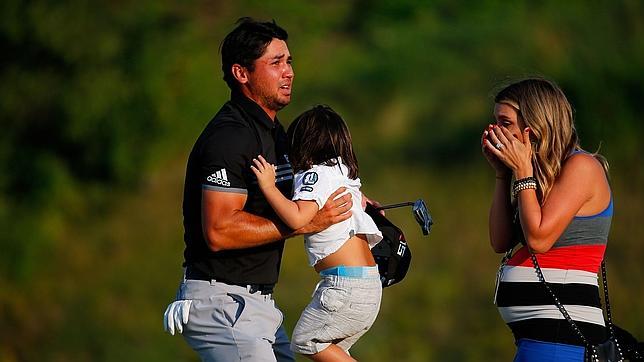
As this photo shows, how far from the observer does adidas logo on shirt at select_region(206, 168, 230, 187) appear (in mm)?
4316

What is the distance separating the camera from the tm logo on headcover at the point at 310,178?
14.2 feet

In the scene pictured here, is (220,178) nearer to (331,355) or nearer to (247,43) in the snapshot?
(247,43)

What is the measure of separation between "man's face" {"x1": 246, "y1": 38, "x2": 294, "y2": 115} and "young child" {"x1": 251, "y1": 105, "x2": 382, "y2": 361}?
0.21m

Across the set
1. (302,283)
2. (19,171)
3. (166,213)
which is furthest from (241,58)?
(19,171)

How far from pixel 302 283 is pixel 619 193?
3415mm

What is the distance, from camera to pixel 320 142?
4.41 meters

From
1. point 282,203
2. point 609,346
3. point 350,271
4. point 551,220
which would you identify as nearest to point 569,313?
point 609,346

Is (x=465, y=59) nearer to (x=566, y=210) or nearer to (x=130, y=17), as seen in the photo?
(x=130, y=17)

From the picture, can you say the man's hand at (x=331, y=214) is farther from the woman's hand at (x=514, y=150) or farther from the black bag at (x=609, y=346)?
the black bag at (x=609, y=346)

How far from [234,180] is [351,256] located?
0.55 m

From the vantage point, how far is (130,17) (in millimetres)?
13383

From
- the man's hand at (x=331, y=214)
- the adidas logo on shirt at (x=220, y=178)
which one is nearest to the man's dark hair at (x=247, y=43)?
the adidas logo on shirt at (x=220, y=178)

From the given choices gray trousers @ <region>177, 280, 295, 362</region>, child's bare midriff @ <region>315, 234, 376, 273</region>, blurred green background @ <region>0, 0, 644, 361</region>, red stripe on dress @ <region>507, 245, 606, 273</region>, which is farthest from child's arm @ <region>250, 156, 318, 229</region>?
blurred green background @ <region>0, 0, 644, 361</region>

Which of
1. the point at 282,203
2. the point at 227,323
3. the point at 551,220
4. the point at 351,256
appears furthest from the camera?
the point at 351,256
